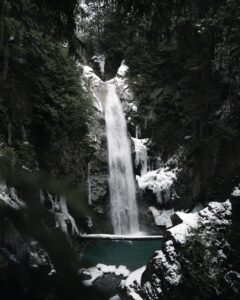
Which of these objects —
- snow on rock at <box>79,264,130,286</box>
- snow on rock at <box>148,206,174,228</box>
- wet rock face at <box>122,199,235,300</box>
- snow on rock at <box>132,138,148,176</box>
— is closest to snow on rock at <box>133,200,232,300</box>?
wet rock face at <box>122,199,235,300</box>

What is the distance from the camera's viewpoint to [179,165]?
55.5 ft

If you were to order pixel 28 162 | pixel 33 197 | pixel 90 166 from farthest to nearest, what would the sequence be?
pixel 90 166 → pixel 28 162 → pixel 33 197

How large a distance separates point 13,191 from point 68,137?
5.24m

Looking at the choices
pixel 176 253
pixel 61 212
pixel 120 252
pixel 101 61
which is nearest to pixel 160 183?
pixel 120 252

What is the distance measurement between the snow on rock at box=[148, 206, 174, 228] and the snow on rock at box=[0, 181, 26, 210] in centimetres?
748

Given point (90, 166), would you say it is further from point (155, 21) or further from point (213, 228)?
point (155, 21)

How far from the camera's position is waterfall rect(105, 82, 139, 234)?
16.2 m

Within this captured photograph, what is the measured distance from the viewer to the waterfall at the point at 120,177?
639 inches

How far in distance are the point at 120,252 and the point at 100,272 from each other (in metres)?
2.16

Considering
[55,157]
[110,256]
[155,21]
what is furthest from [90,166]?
[155,21]

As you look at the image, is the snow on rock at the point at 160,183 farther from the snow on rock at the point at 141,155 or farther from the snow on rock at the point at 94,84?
the snow on rock at the point at 94,84

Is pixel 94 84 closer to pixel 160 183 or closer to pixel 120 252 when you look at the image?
pixel 160 183

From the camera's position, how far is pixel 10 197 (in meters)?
9.38

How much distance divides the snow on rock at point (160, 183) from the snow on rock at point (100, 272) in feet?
19.4
